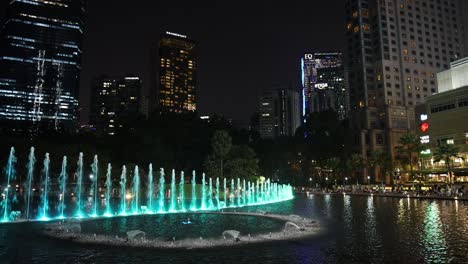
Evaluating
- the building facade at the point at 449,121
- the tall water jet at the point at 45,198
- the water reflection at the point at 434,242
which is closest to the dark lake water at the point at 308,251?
the water reflection at the point at 434,242

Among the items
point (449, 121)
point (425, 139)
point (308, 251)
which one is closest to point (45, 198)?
point (308, 251)

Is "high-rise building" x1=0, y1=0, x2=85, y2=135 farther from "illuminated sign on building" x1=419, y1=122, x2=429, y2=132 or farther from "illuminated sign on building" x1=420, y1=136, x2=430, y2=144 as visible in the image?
"illuminated sign on building" x1=420, y1=136, x2=430, y2=144

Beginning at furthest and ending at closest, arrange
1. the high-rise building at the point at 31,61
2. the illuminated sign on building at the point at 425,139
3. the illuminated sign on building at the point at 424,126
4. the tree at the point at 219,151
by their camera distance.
Result: the high-rise building at the point at 31,61 < the illuminated sign on building at the point at 424,126 < the illuminated sign on building at the point at 425,139 < the tree at the point at 219,151

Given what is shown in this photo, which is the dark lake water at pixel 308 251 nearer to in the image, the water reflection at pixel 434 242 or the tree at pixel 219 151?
the water reflection at pixel 434 242

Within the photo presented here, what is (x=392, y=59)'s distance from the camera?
127m

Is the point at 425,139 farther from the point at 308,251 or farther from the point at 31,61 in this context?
the point at 31,61

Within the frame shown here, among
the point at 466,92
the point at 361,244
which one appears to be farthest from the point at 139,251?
the point at 466,92

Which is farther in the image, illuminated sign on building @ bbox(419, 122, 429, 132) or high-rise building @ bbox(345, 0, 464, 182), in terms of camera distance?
high-rise building @ bbox(345, 0, 464, 182)

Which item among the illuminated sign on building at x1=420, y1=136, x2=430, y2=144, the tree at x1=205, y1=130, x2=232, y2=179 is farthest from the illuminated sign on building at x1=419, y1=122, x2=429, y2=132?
the tree at x1=205, y1=130, x2=232, y2=179

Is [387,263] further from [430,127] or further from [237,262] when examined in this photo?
[430,127]

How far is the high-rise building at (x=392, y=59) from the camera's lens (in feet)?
397

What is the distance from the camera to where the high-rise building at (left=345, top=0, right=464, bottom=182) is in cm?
12087

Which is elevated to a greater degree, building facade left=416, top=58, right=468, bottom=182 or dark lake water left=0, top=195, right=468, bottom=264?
building facade left=416, top=58, right=468, bottom=182

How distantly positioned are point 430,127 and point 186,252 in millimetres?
84555
